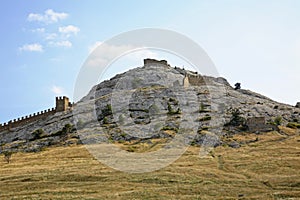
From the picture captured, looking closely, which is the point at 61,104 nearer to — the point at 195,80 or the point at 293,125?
the point at 195,80

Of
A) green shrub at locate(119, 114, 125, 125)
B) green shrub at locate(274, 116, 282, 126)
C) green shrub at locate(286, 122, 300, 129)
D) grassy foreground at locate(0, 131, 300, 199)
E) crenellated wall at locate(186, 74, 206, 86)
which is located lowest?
grassy foreground at locate(0, 131, 300, 199)

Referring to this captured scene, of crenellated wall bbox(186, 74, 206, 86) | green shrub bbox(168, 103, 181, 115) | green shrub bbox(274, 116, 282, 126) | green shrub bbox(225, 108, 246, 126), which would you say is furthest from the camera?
crenellated wall bbox(186, 74, 206, 86)

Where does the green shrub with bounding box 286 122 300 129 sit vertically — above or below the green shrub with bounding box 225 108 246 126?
below

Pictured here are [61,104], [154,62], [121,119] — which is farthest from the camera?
[154,62]

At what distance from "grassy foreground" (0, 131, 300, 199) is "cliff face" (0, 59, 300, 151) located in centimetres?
1461

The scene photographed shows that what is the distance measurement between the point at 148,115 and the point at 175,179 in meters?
46.8

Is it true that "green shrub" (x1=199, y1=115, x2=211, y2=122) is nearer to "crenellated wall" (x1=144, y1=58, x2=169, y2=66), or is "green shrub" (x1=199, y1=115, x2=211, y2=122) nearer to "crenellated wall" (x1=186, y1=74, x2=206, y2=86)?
"crenellated wall" (x1=186, y1=74, x2=206, y2=86)

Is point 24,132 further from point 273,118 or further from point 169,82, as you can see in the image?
point 273,118

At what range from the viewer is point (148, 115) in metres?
84.0

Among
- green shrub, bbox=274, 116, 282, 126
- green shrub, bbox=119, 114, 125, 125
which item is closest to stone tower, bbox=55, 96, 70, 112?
green shrub, bbox=119, 114, 125, 125

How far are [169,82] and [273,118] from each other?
3555 centimetres

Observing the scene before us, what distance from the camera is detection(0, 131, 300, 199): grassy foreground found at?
105 ft

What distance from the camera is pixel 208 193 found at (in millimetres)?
32156

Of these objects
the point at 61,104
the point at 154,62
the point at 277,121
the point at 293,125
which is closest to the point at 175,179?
the point at 277,121
